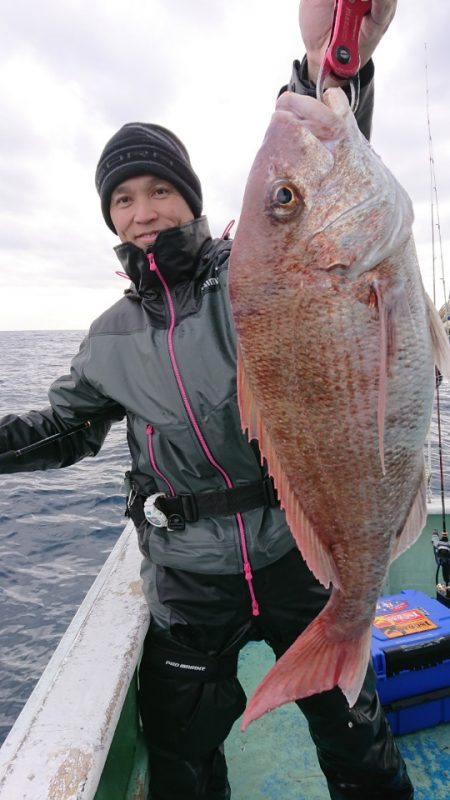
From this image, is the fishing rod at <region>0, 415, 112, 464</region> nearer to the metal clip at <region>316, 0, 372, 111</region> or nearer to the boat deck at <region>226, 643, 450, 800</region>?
the metal clip at <region>316, 0, 372, 111</region>

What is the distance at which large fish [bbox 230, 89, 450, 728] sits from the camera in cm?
139

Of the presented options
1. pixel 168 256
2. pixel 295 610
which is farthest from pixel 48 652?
pixel 168 256

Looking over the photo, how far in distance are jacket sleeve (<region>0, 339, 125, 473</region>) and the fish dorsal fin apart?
3.14ft

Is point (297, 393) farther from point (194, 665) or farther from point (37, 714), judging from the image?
point (37, 714)

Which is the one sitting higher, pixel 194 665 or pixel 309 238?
pixel 309 238

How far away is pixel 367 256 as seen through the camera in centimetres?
137

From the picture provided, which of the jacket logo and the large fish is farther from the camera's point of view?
the jacket logo

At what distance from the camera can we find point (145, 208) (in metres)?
2.18

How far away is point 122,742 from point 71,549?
20.8 feet

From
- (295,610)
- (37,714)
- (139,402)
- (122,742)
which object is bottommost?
(122,742)

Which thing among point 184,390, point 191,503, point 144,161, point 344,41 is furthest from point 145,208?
point 191,503

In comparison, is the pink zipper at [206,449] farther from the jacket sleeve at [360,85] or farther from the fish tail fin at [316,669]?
the jacket sleeve at [360,85]

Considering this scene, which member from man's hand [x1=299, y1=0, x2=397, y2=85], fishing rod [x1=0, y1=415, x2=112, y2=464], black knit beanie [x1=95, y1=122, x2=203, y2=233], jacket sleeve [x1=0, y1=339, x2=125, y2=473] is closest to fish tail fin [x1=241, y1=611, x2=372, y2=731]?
jacket sleeve [x1=0, y1=339, x2=125, y2=473]

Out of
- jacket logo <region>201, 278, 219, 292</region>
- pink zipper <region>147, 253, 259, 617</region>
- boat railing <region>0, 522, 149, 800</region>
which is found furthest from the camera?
jacket logo <region>201, 278, 219, 292</region>
